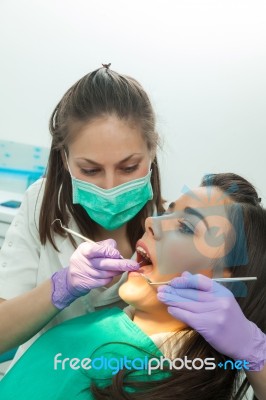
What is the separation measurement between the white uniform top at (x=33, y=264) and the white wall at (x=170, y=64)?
0.78 m

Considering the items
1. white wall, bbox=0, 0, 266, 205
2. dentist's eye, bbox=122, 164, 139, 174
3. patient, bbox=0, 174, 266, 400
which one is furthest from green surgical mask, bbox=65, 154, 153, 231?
white wall, bbox=0, 0, 266, 205

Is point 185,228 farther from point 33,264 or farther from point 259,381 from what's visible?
point 33,264

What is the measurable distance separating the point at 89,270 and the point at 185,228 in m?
0.24

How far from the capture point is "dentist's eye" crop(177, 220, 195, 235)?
99cm

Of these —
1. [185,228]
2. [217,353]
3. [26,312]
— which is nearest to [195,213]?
[185,228]

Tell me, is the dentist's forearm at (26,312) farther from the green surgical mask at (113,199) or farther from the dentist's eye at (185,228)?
the dentist's eye at (185,228)

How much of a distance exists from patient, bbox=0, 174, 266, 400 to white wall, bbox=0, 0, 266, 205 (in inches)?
35.5

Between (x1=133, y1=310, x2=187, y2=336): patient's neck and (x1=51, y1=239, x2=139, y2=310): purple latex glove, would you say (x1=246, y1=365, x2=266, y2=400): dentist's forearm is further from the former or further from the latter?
(x1=51, y1=239, x2=139, y2=310): purple latex glove

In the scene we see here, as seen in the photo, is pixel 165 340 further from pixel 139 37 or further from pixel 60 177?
pixel 139 37

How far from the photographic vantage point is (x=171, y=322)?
1.02 m

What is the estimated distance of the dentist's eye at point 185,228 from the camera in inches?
38.9

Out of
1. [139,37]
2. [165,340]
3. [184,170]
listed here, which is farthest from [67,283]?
[139,37]

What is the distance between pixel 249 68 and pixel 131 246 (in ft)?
3.76

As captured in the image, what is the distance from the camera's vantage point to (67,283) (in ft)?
3.37
